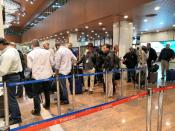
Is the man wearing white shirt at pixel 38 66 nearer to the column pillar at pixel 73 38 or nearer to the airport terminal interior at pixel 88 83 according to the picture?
the airport terminal interior at pixel 88 83

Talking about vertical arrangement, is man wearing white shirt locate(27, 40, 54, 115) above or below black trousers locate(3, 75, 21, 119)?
above

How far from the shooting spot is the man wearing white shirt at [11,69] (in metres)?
3.36

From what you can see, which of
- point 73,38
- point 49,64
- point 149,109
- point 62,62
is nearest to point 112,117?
point 149,109

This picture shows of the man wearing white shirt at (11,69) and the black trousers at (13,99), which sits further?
the black trousers at (13,99)

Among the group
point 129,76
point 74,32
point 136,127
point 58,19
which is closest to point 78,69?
point 129,76

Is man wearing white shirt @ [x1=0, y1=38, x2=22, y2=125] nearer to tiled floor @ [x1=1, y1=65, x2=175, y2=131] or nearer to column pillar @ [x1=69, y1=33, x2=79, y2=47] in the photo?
tiled floor @ [x1=1, y1=65, x2=175, y2=131]

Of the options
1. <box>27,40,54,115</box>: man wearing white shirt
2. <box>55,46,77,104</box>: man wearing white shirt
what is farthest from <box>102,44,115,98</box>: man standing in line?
<box>27,40,54,115</box>: man wearing white shirt

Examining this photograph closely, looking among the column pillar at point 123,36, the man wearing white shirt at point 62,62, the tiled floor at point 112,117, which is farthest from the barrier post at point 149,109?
the column pillar at point 123,36

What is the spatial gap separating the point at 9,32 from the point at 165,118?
32.7 metres

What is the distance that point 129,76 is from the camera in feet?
28.2

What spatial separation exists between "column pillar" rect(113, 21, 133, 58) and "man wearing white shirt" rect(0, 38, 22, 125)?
6692 millimetres

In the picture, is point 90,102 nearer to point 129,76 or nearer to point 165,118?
point 165,118

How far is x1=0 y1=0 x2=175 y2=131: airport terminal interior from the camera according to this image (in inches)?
132

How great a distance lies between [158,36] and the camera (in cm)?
1762
